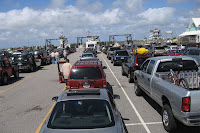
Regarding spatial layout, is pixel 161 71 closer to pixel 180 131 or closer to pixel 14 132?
pixel 180 131

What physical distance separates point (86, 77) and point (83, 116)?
3.97 meters

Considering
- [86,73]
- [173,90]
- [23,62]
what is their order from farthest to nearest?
[23,62] < [86,73] < [173,90]

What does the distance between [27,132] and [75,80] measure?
8.69ft

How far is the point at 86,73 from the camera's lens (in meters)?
8.10

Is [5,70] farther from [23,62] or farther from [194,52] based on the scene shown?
[194,52]

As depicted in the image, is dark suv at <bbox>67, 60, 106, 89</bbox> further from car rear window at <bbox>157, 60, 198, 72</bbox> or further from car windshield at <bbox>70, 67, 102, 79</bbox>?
car rear window at <bbox>157, 60, 198, 72</bbox>

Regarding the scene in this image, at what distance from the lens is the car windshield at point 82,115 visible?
12.6 ft

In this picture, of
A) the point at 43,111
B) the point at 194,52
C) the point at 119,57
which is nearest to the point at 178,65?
the point at 43,111

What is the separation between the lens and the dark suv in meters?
7.93

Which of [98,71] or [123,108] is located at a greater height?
[98,71]

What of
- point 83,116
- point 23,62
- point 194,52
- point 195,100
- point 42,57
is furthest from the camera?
point 42,57

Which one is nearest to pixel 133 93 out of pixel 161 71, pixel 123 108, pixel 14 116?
pixel 123 108

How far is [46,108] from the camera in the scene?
8.28 m

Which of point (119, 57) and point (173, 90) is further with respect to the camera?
point (119, 57)
